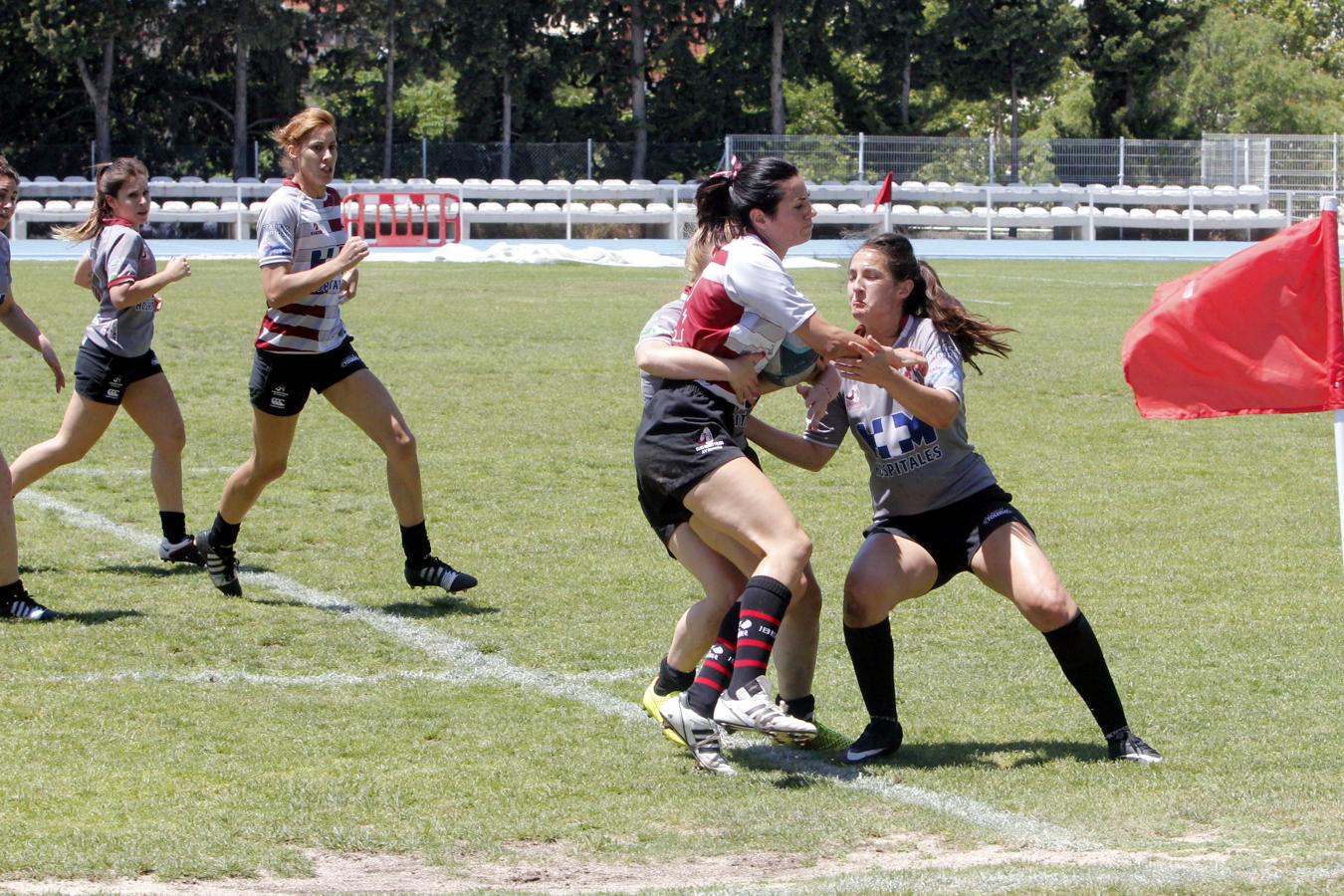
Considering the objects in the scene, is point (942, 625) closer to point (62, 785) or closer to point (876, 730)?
point (876, 730)

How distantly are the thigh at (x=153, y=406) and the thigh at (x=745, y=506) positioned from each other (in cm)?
384

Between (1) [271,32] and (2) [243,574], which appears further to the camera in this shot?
(1) [271,32]

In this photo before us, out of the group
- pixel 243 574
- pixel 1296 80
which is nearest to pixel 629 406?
pixel 243 574

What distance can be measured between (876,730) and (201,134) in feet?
158

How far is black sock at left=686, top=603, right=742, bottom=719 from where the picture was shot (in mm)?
4949

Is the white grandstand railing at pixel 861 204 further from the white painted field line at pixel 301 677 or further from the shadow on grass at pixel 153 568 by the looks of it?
the white painted field line at pixel 301 677

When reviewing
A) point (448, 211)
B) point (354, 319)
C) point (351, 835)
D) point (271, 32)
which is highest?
point (271, 32)

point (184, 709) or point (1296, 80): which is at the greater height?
point (1296, 80)

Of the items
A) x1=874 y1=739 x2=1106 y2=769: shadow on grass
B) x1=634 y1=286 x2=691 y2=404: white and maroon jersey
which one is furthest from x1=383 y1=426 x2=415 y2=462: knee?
x1=874 y1=739 x2=1106 y2=769: shadow on grass

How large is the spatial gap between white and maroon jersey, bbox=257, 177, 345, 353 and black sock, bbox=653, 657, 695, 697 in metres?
2.51

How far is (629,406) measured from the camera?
13.6 m

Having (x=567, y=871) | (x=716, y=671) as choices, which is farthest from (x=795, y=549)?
(x=567, y=871)

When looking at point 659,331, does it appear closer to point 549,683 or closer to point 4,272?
point 549,683

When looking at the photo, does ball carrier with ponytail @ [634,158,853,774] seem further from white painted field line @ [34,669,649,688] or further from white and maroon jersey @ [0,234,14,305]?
white and maroon jersey @ [0,234,14,305]
